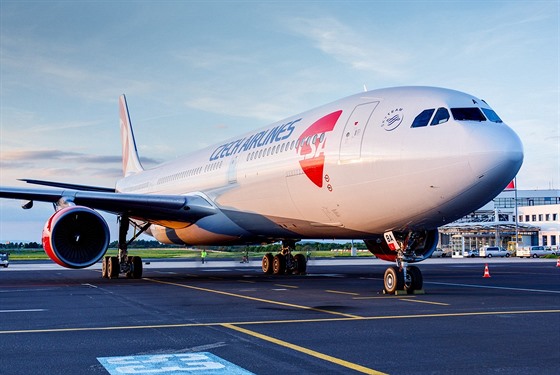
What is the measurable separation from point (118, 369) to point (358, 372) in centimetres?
233

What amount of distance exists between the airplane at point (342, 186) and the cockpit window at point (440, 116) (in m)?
0.04

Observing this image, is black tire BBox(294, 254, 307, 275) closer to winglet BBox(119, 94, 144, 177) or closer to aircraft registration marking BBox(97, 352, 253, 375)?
winglet BBox(119, 94, 144, 177)

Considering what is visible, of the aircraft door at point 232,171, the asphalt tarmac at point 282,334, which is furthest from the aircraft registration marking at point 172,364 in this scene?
the aircraft door at point 232,171

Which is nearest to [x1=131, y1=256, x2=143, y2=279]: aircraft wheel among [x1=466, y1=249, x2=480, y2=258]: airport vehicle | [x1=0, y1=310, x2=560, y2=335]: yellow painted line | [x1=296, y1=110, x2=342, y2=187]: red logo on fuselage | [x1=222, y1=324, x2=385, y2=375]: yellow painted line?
[x1=296, y1=110, x2=342, y2=187]: red logo on fuselage

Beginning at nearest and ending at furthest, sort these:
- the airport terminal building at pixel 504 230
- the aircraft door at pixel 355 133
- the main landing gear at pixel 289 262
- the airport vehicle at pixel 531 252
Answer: the aircraft door at pixel 355 133, the main landing gear at pixel 289 262, the airport vehicle at pixel 531 252, the airport terminal building at pixel 504 230

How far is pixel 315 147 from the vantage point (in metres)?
17.2

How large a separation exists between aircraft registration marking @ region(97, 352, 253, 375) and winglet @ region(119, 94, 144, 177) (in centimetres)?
3099

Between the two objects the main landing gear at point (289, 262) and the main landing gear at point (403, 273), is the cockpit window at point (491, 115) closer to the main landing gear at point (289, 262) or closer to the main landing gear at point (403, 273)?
the main landing gear at point (403, 273)

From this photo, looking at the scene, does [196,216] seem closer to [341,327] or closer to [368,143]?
[368,143]

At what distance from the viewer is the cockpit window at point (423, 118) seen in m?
14.7

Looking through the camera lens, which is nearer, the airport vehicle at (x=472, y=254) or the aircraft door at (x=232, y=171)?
the aircraft door at (x=232, y=171)

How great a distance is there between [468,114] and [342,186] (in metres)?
3.24

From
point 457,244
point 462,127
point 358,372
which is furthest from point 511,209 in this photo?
point 358,372

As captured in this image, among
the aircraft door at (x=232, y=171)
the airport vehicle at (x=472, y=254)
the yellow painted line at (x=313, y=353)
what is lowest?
the yellow painted line at (x=313, y=353)
